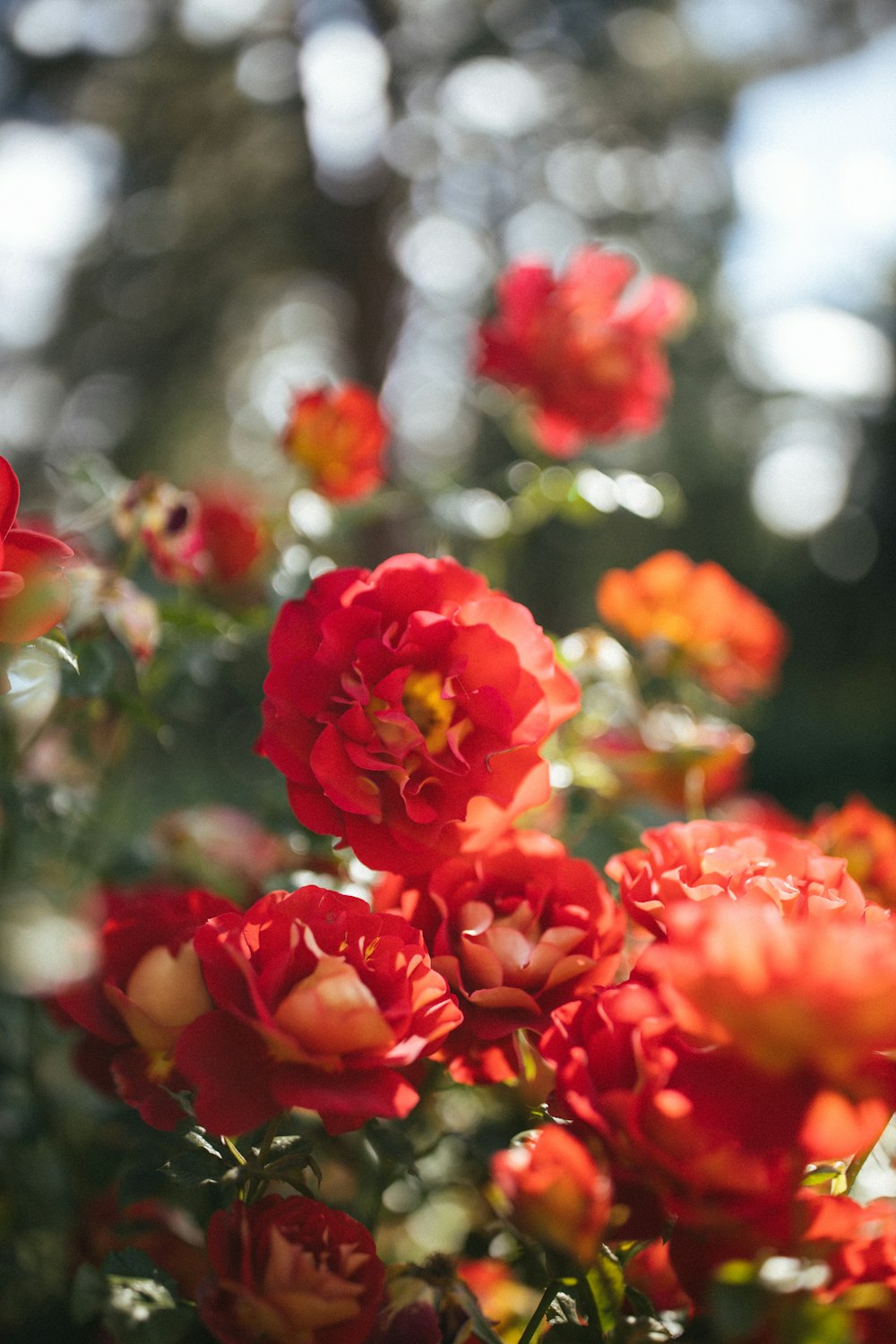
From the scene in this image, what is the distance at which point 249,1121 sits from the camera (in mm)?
386

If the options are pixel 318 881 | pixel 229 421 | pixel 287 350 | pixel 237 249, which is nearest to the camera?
Result: pixel 318 881

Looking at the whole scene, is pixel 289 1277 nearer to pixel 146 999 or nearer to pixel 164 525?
pixel 146 999

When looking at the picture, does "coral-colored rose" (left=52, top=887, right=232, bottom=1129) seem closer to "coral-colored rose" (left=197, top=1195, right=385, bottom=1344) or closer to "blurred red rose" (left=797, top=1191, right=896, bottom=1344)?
"coral-colored rose" (left=197, top=1195, right=385, bottom=1344)

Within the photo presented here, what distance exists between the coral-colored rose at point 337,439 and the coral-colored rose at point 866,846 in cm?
48

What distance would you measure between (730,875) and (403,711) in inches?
6.5

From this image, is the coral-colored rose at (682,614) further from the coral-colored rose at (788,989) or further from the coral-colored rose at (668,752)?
the coral-colored rose at (788,989)

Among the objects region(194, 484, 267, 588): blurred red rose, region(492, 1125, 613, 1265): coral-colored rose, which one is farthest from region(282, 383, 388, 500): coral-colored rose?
region(492, 1125, 613, 1265): coral-colored rose

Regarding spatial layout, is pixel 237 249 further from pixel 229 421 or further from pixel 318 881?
pixel 318 881

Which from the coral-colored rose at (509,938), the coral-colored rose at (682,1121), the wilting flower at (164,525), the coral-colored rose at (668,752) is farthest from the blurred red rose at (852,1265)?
the wilting flower at (164,525)

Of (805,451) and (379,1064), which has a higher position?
(379,1064)

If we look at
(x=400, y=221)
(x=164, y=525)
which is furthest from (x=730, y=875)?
(x=400, y=221)

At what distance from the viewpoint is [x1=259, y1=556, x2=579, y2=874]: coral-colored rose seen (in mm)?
453

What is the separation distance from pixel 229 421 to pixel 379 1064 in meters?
5.01

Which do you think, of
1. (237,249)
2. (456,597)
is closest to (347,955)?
(456,597)
